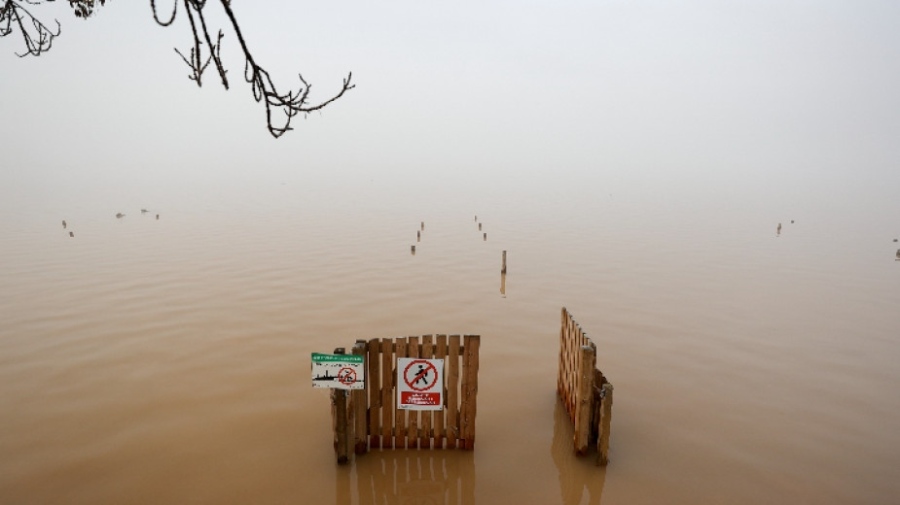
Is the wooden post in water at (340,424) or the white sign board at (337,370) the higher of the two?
the white sign board at (337,370)


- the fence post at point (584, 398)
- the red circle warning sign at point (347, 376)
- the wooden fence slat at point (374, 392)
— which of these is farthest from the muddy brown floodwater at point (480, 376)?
the red circle warning sign at point (347, 376)

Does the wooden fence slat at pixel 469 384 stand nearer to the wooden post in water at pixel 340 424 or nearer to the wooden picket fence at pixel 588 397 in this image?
the wooden picket fence at pixel 588 397

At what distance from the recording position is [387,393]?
18.3ft

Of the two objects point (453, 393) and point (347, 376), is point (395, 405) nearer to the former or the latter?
point (453, 393)

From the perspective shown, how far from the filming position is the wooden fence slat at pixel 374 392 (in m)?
5.46

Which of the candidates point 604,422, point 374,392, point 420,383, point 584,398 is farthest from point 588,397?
point 374,392

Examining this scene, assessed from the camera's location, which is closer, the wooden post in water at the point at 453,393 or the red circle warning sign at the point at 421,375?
the red circle warning sign at the point at 421,375

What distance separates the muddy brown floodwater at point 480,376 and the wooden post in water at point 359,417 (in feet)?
0.58

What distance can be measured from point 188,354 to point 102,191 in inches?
1930

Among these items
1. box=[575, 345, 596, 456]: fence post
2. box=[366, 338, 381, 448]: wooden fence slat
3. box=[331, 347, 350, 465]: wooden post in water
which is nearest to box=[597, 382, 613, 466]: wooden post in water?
box=[575, 345, 596, 456]: fence post

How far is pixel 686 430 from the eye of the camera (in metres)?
6.67

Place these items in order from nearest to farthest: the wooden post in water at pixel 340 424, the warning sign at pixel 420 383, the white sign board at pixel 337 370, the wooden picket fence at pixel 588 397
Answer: the white sign board at pixel 337 370, the wooden post in water at pixel 340 424, the warning sign at pixel 420 383, the wooden picket fence at pixel 588 397

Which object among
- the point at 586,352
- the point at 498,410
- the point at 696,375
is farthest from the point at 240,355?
the point at 696,375

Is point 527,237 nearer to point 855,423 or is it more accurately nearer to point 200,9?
point 855,423
